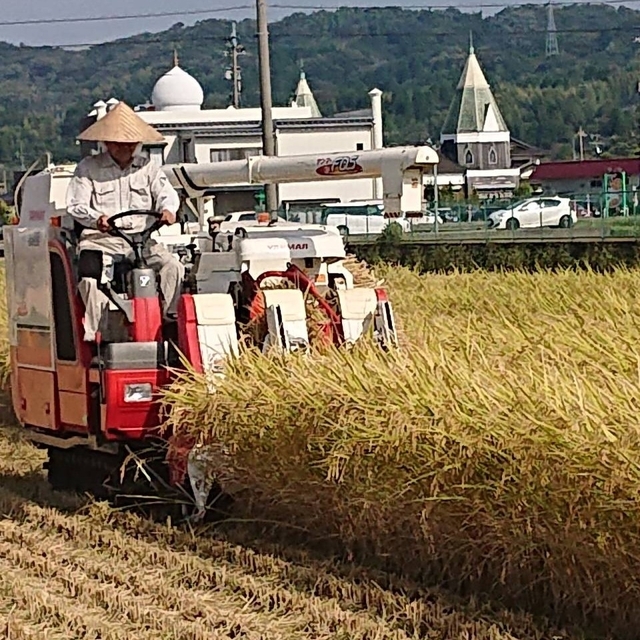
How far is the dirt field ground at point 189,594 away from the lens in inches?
224

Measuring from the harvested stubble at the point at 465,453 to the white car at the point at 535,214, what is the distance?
26.9m

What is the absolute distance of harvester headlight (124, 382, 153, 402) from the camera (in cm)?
753

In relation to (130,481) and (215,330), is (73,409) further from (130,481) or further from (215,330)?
(215,330)

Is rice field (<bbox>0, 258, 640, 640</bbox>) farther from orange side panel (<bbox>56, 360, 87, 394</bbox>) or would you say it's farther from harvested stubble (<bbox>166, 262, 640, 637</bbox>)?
orange side panel (<bbox>56, 360, 87, 394</bbox>)

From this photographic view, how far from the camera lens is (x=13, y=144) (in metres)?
148

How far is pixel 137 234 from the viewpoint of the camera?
26.3 feet

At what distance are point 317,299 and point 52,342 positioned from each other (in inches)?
62.9

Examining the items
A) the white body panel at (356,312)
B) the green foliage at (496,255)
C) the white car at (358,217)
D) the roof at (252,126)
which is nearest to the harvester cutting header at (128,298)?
the white body panel at (356,312)

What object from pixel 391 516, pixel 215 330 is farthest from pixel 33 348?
pixel 391 516

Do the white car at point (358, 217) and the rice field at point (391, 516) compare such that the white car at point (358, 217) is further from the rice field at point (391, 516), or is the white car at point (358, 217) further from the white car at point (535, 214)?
the rice field at point (391, 516)

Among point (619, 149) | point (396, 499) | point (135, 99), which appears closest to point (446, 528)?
point (396, 499)

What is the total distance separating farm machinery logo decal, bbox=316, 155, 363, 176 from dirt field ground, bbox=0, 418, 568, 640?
2835 millimetres

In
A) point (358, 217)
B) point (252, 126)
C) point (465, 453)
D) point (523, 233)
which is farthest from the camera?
point (252, 126)

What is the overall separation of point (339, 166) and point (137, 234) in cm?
181
